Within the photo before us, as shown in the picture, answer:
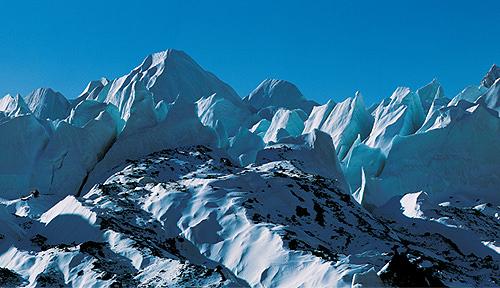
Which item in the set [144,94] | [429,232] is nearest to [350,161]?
[144,94]

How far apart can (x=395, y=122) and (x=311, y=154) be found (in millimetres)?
21956

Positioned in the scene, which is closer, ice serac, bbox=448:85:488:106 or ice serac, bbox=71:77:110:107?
ice serac, bbox=448:85:488:106

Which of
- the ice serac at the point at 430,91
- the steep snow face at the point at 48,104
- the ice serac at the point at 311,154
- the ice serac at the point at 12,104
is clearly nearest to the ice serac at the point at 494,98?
the ice serac at the point at 430,91

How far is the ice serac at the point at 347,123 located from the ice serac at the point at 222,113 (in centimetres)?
1205

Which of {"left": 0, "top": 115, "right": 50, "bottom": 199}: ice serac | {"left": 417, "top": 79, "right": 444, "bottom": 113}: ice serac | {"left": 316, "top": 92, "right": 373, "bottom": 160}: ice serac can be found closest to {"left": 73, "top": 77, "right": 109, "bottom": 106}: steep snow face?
{"left": 316, "top": 92, "right": 373, "bottom": 160}: ice serac

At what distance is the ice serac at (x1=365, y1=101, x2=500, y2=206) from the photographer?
53875 millimetres

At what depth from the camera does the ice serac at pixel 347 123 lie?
2547 inches

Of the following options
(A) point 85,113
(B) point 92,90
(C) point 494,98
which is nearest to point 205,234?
(A) point 85,113

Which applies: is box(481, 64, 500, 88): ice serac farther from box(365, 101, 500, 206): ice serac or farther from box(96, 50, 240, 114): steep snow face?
box(96, 50, 240, 114): steep snow face

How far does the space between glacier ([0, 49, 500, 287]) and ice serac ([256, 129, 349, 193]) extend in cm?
11

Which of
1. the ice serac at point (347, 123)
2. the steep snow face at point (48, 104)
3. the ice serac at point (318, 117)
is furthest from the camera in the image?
the steep snow face at point (48, 104)

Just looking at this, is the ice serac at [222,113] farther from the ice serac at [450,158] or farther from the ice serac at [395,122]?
the ice serac at [450,158]

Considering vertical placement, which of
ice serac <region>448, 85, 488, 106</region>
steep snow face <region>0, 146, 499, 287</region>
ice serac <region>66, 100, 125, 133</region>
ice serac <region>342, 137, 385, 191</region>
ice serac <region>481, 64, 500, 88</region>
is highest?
ice serac <region>481, 64, 500, 88</region>

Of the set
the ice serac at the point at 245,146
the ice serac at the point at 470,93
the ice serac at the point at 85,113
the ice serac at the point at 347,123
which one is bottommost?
the ice serac at the point at 245,146
